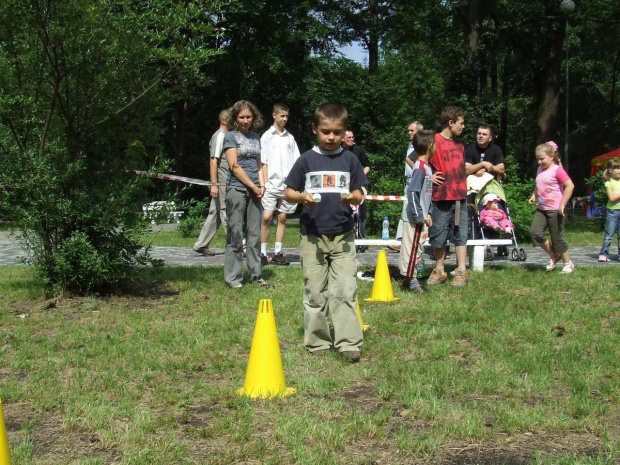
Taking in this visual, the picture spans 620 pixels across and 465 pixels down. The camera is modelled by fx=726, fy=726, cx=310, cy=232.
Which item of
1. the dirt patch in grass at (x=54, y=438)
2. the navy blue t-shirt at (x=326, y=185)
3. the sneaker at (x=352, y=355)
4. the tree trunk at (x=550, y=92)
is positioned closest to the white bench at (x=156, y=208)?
the navy blue t-shirt at (x=326, y=185)

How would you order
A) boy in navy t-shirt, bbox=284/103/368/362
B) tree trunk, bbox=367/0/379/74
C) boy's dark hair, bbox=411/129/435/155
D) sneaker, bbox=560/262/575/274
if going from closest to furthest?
boy in navy t-shirt, bbox=284/103/368/362 → boy's dark hair, bbox=411/129/435/155 → sneaker, bbox=560/262/575/274 → tree trunk, bbox=367/0/379/74

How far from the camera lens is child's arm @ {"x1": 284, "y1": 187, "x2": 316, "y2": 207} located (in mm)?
5275

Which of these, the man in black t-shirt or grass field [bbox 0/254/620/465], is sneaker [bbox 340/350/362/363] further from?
the man in black t-shirt

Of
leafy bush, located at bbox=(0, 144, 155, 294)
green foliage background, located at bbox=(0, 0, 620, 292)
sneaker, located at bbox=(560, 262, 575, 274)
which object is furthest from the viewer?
sneaker, located at bbox=(560, 262, 575, 274)

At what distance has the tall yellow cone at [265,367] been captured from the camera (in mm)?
4352

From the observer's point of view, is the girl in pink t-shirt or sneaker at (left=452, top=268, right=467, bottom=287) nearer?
sneaker at (left=452, top=268, right=467, bottom=287)

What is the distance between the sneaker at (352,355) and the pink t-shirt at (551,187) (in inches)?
215

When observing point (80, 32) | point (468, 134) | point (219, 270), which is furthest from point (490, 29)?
point (80, 32)

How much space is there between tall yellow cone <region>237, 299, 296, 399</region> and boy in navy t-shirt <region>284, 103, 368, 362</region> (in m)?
0.97

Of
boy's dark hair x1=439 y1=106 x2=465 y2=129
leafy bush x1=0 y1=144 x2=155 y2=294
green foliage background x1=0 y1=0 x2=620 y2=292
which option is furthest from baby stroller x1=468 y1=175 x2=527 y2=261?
leafy bush x1=0 y1=144 x2=155 y2=294

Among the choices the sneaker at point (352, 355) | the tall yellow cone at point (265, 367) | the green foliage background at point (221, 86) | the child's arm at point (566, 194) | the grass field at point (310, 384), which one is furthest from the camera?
the child's arm at point (566, 194)

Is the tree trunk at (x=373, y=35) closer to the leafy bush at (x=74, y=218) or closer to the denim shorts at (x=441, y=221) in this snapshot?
the denim shorts at (x=441, y=221)

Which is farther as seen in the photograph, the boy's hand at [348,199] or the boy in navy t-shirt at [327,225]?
the boy in navy t-shirt at [327,225]

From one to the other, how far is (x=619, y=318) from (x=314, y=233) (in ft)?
10.3
